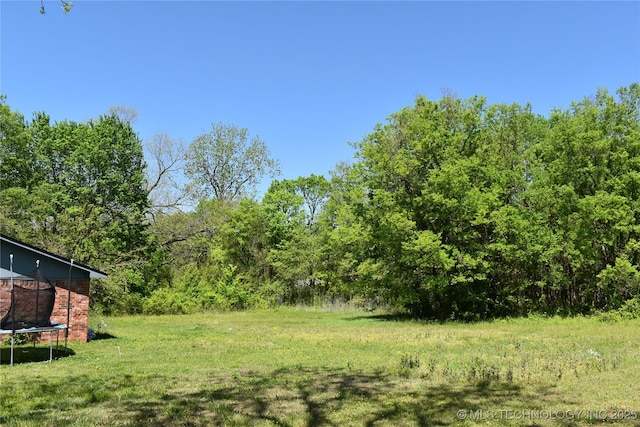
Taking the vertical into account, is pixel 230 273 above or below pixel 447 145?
below

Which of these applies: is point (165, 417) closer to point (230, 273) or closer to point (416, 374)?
point (416, 374)

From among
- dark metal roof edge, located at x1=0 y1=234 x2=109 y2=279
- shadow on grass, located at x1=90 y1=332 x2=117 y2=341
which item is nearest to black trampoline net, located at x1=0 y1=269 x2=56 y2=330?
dark metal roof edge, located at x1=0 y1=234 x2=109 y2=279

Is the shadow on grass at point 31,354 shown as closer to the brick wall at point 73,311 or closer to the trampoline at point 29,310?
the trampoline at point 29,310

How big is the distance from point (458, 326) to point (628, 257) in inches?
335

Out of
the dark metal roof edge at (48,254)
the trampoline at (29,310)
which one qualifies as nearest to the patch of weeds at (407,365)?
the trampoline at (29,310)

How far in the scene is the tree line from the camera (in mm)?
20828

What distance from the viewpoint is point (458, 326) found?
19.0 metres

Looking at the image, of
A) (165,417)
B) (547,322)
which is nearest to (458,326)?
(547,322)

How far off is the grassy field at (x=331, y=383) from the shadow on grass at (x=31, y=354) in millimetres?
70

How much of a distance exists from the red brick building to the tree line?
10675 millimetres

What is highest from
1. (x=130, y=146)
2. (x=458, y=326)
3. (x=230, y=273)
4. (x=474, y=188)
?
(x=130, y=146)

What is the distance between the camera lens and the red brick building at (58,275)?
40.9ft

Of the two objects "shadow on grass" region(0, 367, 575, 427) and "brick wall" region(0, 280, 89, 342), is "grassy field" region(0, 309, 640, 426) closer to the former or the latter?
"shadow on grass" region(0, 367, 575, 427)

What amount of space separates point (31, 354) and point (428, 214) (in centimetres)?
1518
